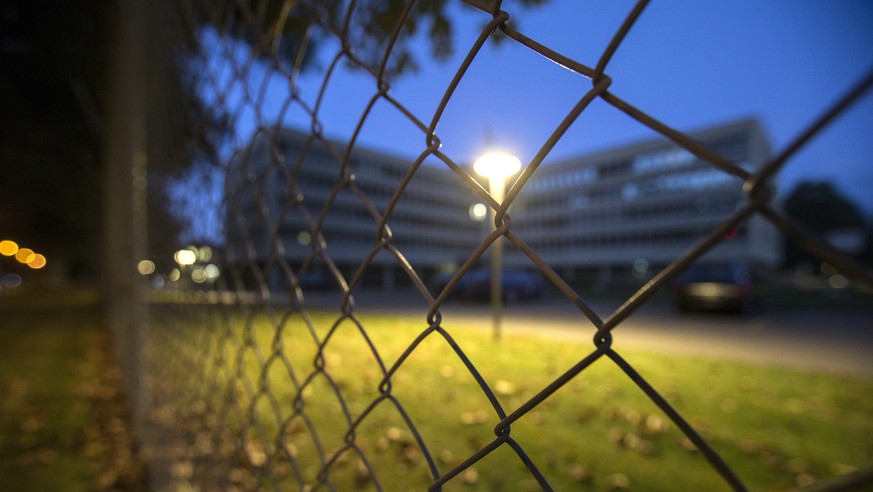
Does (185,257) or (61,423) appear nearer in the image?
(185,257)

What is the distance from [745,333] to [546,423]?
8.13 metres

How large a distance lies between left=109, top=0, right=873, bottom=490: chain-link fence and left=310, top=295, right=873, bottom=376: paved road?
2.35m

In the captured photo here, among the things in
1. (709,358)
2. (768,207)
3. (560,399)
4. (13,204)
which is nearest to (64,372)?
(560,399)

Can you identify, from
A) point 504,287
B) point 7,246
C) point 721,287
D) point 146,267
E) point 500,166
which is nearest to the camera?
point 146,267

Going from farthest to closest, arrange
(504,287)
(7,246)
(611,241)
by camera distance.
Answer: (611,241)
(7,246)
(504,287)

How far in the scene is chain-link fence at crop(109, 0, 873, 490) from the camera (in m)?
0.43

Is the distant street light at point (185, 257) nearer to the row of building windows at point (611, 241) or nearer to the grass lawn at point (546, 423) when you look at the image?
the grass lawn at point (546, 423)

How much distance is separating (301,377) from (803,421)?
4484 millimetres

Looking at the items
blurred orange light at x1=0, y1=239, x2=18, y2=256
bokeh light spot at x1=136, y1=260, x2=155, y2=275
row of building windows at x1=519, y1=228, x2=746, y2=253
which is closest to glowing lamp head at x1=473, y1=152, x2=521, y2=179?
bokeh light spot at x1=136, y1=260, x2=155, y2=275

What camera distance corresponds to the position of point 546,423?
304 centimetres

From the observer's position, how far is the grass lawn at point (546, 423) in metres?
2.12

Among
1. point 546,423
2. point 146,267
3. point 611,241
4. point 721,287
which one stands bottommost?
point 546,423

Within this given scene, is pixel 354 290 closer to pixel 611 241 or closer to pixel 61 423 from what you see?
pixel 61 423

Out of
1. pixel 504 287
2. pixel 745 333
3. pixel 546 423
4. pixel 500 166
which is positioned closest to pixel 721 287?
pixel 745 333
